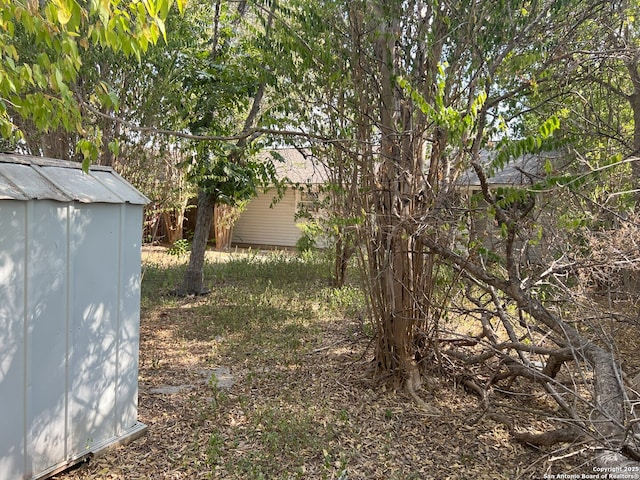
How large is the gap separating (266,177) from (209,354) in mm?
3860

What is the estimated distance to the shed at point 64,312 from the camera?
2.52 metres

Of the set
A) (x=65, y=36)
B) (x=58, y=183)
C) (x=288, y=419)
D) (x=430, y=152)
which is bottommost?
(x=288, y=419)

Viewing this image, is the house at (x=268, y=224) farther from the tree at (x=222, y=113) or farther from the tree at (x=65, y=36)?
the tree at (x=65, y=36)

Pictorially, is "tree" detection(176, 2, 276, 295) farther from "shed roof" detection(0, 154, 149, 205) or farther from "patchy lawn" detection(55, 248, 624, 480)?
"shed roof" detection(0, 154, 149, 205)

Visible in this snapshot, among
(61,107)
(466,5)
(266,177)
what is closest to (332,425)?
(61,107)

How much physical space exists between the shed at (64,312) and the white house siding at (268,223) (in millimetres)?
15125

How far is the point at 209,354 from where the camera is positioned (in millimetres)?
5434

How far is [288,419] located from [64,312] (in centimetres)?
187

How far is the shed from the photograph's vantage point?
99.2 inches

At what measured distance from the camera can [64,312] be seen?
2.79 metres

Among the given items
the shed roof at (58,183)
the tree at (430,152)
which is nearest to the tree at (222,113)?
the tree at (430,152)

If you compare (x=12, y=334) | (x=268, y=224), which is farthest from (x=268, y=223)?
(x=12, y=334)

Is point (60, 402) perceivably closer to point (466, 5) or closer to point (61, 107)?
point (61, 107)

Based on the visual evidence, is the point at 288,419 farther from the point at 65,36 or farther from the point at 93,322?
the point at 65,36
